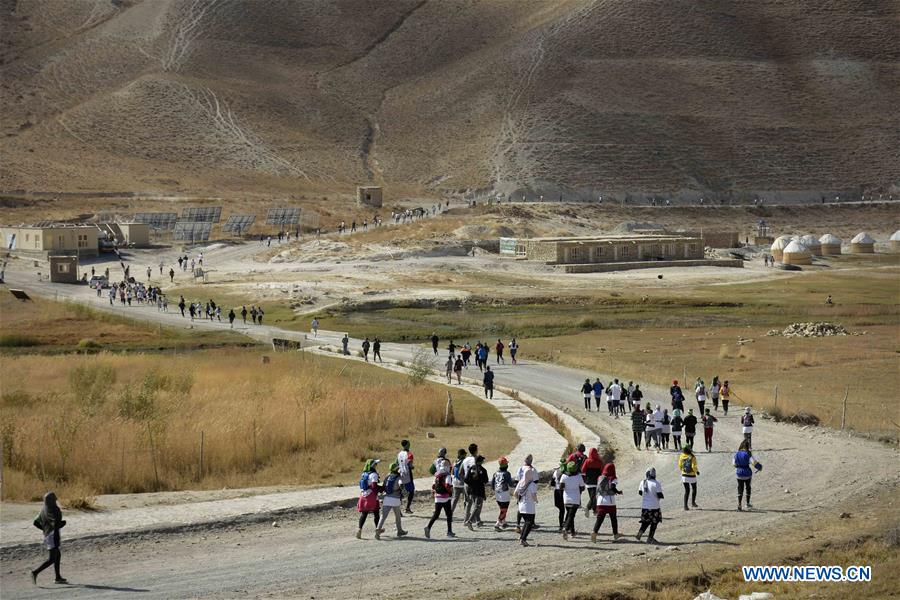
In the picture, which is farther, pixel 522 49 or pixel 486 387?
pixel 522 49

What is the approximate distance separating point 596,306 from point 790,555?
161 feet

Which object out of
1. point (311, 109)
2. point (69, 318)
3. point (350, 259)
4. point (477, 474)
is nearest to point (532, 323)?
point (69, 318)

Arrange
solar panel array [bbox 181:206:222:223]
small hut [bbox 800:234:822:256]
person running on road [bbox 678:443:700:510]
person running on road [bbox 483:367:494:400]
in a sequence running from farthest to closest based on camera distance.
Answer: small hut [bbox 800:234:822:256] < solar panel array [bbox 181:206:222:223] < person running on road [bbox 483:367:494:400] < person running on road [bbox 678:443:700:510]

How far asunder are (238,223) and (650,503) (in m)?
87.0

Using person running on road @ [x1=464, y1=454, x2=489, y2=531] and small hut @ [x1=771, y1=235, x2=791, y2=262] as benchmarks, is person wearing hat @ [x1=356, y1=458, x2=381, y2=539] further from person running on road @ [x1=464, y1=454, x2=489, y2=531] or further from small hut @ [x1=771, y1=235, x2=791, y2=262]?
small hut @ [x1=771, y1=235, x2=791, y2=262]

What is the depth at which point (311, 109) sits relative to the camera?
176000 millimetres

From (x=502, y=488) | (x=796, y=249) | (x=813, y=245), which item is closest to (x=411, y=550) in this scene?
(x=502, y=488)

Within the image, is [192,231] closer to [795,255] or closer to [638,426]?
[795,255]

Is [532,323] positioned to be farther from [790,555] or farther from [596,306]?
[790,555]

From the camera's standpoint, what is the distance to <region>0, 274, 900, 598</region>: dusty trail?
1812cm

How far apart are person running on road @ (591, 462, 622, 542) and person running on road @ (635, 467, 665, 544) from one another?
0.43 m

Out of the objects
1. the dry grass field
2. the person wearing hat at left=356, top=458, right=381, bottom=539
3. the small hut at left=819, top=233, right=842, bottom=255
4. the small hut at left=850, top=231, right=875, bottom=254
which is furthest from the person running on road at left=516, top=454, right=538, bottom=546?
the small hut at left=850, top=231, right=875, bottom=254

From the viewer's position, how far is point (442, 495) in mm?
20891

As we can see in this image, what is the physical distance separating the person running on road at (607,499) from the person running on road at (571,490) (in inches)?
13.5
